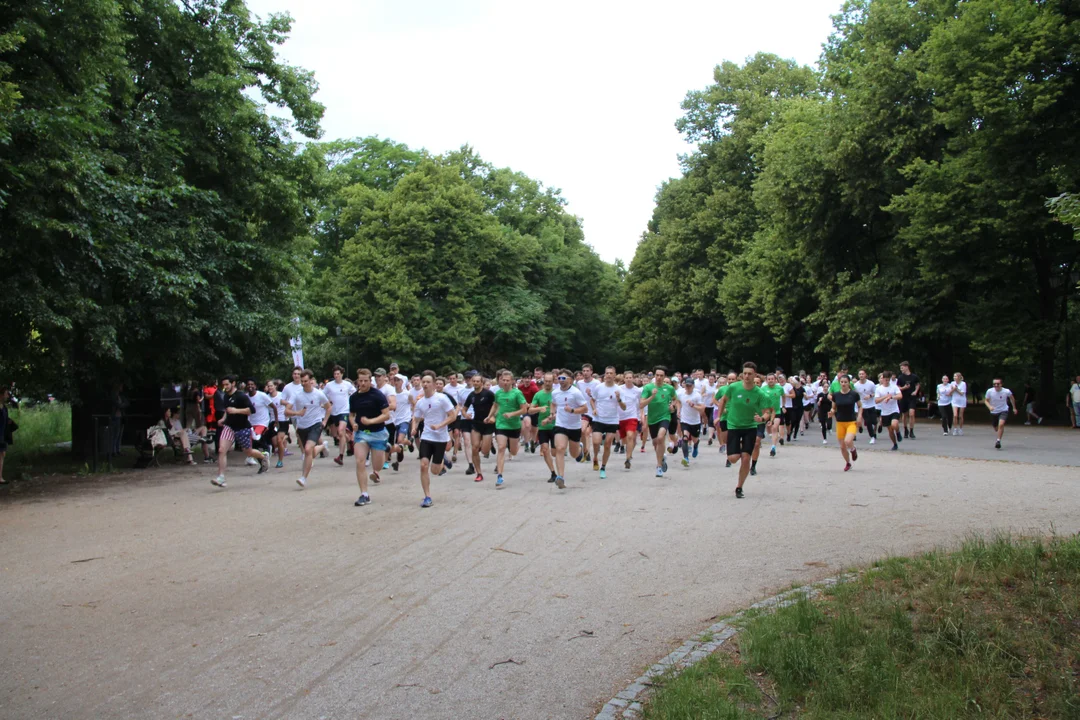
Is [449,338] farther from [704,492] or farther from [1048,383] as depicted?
[704,492]

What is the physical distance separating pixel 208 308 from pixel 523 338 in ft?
107

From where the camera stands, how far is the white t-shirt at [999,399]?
21406 mm

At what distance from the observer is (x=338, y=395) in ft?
57.0

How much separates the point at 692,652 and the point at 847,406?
508 inches

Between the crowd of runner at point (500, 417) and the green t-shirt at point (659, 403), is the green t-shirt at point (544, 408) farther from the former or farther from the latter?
the green t-shirt at point (659, 403)

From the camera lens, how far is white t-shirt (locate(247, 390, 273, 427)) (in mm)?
18159

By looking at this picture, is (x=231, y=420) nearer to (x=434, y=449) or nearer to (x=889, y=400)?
(x=434, y=449)

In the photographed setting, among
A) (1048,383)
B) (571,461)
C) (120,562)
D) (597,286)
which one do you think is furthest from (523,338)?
(120,562)

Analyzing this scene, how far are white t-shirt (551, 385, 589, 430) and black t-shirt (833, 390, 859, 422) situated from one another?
5.48 metres

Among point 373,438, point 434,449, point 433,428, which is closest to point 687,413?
point 433,428

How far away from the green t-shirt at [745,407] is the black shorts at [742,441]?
6cm

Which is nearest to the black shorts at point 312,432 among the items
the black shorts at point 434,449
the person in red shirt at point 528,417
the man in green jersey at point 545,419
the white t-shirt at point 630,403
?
the black shorts at point 434,449

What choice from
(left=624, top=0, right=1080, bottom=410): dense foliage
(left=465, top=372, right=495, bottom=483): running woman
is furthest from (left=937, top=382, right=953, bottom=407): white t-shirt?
(left=465, top=372, right=495, bottom=483): running woman

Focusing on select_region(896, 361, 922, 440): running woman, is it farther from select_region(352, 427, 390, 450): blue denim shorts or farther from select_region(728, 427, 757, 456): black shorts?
select_region(352, 427, 390, 450): blue denim shorts
